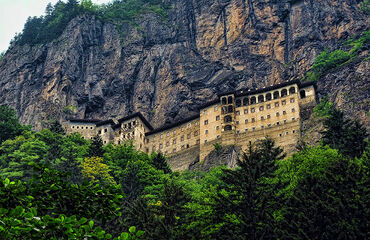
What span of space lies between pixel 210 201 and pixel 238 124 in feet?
164

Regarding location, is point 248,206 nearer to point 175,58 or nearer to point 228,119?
point 228,119

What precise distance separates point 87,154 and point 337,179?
1823 inches

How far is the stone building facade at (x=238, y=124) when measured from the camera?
253 feet

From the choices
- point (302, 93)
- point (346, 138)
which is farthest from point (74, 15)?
point (346, 138)

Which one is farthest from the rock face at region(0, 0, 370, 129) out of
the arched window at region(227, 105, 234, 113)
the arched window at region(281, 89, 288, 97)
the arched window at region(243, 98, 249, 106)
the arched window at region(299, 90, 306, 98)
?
the arched window at region(227, 105, 234, 113)

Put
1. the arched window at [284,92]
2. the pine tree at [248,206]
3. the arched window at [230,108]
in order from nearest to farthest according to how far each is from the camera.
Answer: the pine tree at [248,206] < the arched window at [284,92] < the arched window at [230,108]

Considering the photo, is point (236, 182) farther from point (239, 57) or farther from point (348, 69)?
point (239, 57)

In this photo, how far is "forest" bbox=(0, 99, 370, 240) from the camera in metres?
9.02

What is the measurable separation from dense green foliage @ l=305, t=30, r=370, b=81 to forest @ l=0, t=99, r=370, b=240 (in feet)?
136

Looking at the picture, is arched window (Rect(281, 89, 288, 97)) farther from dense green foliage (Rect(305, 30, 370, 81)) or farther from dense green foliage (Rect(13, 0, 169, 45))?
dense green foliage (Rect(13, 0, 169, 45))

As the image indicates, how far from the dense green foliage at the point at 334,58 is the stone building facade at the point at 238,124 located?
41.2 feet

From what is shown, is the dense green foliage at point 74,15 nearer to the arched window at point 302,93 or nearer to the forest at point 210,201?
the arched window at point 302,93

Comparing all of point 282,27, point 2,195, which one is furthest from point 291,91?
point 2,195

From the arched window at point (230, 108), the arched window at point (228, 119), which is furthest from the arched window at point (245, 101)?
the arched window at point (228, 119)
